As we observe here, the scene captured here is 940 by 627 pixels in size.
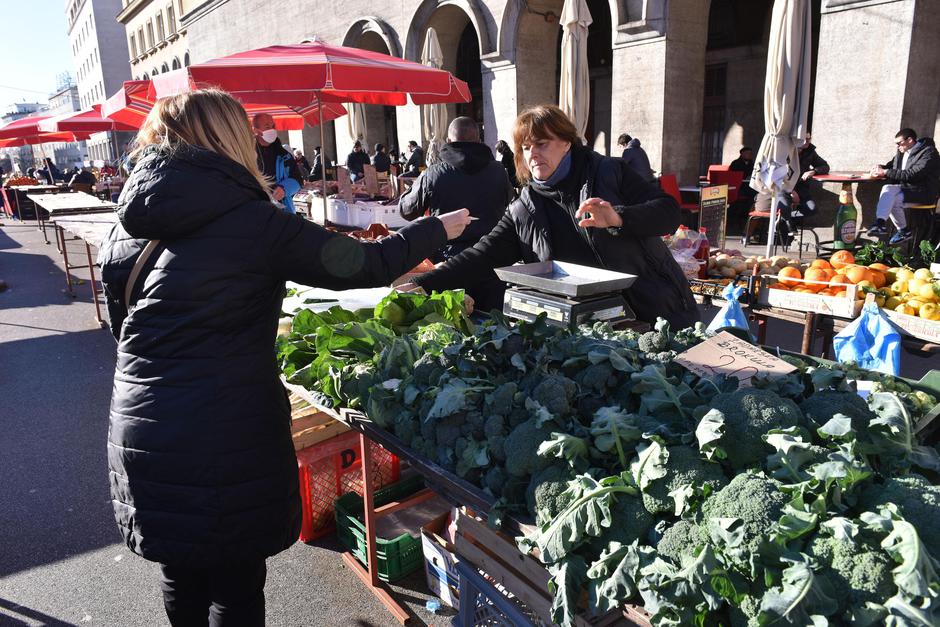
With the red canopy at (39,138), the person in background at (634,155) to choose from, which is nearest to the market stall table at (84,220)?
the red canopy at (39,138)

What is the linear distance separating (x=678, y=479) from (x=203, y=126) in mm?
1577

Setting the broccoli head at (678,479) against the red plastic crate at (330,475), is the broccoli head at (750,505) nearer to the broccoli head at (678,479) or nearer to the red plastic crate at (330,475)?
the broccoli head at (678,479)

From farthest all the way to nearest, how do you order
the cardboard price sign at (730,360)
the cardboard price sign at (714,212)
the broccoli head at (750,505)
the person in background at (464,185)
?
the cardboard price sign at (714,212) → the person in background at (464,185) → the cardboard price sign at (730,360) → the broccoli head at (750,505)

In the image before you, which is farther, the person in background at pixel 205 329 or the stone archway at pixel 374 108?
the stone archway at pixel 374 108

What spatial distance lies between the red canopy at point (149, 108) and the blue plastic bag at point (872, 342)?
4.89 metres

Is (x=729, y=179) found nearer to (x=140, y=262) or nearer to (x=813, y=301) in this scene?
(x=813, y=301)

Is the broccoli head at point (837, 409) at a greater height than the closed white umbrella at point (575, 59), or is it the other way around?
the closed white umbrella at point (575, 59)

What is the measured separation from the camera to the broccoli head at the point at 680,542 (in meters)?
1.35

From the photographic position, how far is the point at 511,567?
1.83 m

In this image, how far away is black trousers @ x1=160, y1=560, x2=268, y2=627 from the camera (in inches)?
79.5

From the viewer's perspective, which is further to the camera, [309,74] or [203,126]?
[309,74]

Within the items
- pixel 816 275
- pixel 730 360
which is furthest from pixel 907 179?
pixel 730 360

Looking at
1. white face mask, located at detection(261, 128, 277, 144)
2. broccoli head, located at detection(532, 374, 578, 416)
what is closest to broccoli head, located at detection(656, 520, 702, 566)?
broccoli head, located at detection(532, 374, 578, 416)

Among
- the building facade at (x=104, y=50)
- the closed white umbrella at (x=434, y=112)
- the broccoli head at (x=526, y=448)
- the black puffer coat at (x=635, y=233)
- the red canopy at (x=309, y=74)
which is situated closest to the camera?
the broccoli head at (x=526, y=448)
